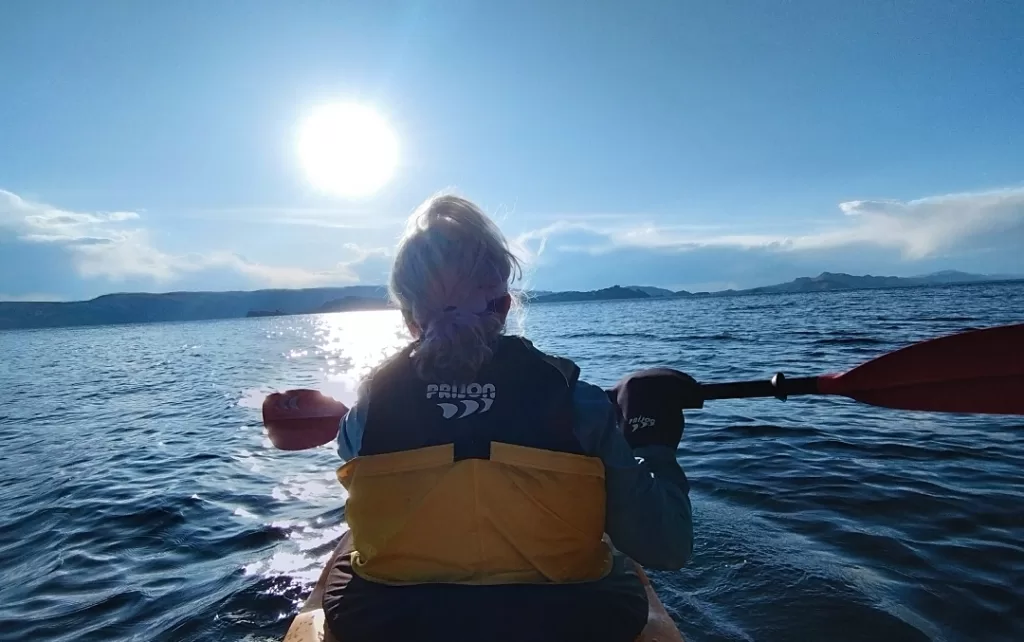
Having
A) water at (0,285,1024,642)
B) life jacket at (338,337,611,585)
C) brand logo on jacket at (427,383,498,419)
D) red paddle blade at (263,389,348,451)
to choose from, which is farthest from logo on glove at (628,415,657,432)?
water at (0,285,1024,642)

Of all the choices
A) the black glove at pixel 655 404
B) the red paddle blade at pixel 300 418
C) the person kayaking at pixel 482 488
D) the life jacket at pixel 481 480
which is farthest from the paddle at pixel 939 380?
the red paddle blade at pixel 300 418

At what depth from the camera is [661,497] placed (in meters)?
2.37

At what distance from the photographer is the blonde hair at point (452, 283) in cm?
230

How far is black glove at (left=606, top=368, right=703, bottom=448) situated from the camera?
273 centimetres

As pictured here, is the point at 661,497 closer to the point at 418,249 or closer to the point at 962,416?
the point at 418,249

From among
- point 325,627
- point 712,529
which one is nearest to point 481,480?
point 325,627

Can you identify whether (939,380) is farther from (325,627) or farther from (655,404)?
(325,627)

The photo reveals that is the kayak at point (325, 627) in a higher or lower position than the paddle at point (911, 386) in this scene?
lower

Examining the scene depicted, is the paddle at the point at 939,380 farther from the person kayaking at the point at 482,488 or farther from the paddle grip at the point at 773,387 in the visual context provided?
the person kayaking at the point at 482,488

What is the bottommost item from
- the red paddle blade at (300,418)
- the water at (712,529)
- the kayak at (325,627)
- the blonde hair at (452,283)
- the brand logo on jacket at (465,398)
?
the water at (712,529)

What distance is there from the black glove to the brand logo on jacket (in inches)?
33.0

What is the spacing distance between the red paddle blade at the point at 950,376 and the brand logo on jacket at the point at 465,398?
234 centimetres

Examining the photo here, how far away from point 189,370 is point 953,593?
95.9ft

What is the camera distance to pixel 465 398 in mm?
2201
